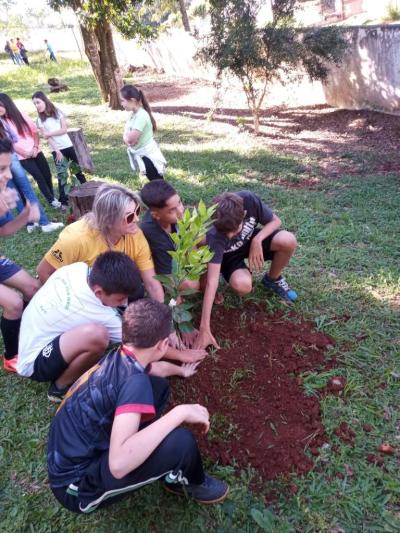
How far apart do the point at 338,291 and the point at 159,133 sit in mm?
6501

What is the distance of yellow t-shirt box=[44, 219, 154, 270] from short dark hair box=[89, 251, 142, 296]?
458 millimetres

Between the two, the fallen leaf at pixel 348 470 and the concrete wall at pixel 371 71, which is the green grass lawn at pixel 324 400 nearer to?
the fallen leaf at pixel 348 470

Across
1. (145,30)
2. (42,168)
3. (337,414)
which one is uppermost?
(145,30)

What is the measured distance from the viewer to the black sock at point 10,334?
8.62 ft

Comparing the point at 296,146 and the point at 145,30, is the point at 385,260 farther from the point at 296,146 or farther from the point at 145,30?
the point at 145,30

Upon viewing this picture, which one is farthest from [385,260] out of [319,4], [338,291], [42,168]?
[319,4]

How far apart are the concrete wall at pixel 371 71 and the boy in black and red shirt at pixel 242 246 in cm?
545

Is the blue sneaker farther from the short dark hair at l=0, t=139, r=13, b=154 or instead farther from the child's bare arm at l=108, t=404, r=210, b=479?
the short dark hair at l=0, t=139, r=13, b=154

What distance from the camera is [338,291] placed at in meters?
3.21

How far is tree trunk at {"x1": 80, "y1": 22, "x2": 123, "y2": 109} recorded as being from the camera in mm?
9922

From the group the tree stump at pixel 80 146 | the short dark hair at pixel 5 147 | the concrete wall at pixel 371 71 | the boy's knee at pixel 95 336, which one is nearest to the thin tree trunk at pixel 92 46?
the tree stump at pixel 80 146

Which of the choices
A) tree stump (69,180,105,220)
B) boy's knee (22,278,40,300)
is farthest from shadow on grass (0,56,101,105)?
boy's knee (22,278,40,300)

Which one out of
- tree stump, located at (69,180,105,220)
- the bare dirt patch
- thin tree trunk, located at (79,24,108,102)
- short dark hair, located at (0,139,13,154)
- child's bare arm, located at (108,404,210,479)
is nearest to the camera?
child's bare arm, located at (108,404,210,479)

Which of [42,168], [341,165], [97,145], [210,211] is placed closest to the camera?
[210,211]
